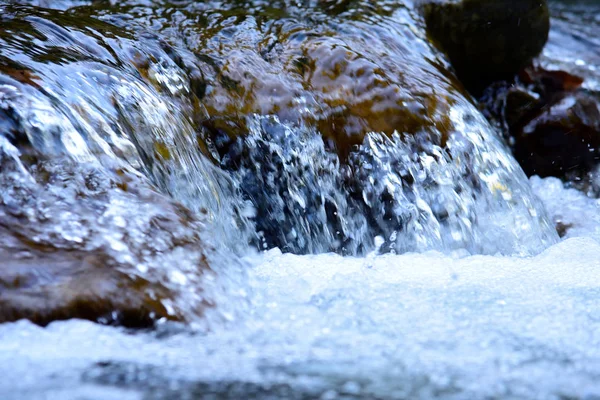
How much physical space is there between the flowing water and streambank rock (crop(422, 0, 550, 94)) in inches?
7.9

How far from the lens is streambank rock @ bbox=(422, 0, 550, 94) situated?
443cm

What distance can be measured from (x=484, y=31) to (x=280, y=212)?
215 cm

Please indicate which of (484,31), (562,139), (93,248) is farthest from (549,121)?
(93,248)

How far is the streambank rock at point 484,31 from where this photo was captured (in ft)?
14.5

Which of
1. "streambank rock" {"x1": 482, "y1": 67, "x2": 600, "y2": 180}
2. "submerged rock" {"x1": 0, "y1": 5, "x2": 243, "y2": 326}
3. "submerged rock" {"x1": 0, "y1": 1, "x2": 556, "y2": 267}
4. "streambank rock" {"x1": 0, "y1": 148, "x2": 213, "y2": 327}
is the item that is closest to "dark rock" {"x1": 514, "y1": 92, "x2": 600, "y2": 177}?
"streambank rock" {"x1": 482, "y1": 67, "x2": 600, "y2": 180}

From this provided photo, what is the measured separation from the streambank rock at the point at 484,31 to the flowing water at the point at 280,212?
200 millimetres

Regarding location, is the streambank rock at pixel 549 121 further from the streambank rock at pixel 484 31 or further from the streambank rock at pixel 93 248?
the streambank rock at pixel 93 248

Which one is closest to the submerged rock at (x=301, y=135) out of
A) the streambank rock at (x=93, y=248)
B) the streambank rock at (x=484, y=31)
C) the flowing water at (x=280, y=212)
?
the flowing water at (x=280, y=212)

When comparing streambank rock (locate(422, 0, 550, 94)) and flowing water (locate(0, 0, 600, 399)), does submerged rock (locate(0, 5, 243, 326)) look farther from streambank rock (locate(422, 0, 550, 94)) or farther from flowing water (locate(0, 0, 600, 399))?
streambank rock (locate(422, 0, 550, 94))

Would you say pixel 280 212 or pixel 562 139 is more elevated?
pixel 280 212

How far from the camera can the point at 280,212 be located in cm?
313

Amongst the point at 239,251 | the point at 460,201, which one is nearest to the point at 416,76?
the point at 460,201

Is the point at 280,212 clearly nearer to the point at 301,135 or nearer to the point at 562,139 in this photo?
the point at 301,135

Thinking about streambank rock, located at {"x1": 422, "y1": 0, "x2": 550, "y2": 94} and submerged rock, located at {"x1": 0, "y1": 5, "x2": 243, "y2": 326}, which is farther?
streambank rock, located at {"x1": 422, "y1": 0, "x2": 550, "y2": 94}
